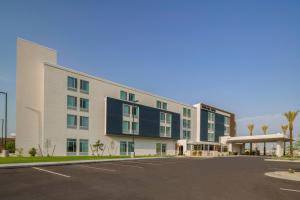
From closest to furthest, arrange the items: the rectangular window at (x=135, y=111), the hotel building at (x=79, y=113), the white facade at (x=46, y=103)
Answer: the white facade at (x=46, y=103) < the hotel building at (x=79, y=113) < the rectangular window at (x=135, y=111)

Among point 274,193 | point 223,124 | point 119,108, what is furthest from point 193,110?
point 274,193

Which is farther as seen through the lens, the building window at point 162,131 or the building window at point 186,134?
the building window at point 186,134

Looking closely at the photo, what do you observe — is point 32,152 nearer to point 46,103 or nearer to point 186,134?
point 46,103

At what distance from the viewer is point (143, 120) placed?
52.8 m

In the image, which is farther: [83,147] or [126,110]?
[126,110]

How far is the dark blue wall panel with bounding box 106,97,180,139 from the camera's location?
4545cm

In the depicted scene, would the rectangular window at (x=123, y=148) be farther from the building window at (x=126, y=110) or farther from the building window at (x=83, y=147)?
the building window at (x=83, y=147)

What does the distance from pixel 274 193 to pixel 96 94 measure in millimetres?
37231

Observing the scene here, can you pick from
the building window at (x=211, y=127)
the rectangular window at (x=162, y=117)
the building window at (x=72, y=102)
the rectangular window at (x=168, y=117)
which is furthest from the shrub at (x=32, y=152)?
the building window at (x=211, y=127)

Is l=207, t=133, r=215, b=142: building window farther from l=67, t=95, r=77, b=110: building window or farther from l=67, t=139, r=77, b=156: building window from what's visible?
l=67, t=95, r=77, b=110: building window

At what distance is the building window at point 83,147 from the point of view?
40594 millimetres

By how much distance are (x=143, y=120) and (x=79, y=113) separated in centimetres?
1620

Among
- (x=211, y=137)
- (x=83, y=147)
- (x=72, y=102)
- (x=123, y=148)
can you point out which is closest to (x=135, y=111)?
(x=123, y=148)

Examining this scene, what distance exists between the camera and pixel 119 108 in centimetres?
4728
